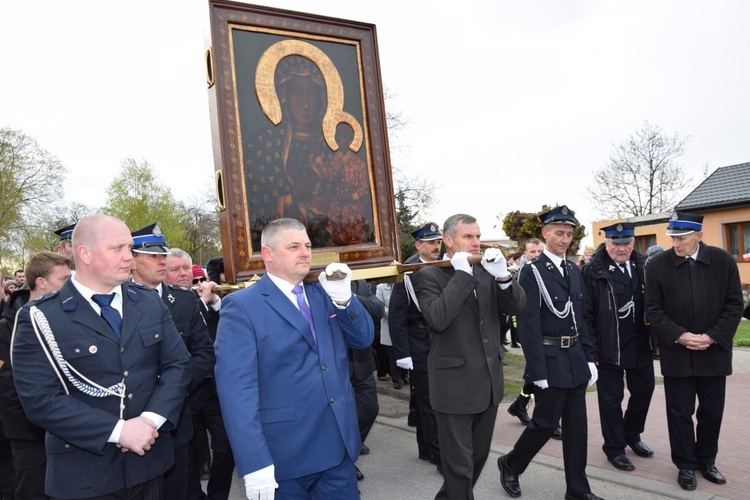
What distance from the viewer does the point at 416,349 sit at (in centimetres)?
598

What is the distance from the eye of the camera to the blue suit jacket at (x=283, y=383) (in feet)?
9.21

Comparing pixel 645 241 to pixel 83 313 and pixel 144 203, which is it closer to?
pixel 83 313

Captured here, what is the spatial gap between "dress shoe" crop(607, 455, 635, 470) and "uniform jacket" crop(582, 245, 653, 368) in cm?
84

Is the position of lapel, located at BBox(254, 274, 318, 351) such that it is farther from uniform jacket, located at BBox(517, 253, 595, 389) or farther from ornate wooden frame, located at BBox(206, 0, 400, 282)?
uniform jacket, located at BBox(517, 253, 595, 389)

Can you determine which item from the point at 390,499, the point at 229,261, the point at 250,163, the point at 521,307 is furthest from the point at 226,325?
the point at 390,499

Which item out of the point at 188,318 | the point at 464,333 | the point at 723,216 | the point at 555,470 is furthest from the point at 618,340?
the point at 723,216

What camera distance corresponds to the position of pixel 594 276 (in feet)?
18.5

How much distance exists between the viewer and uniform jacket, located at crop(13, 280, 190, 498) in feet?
8.75

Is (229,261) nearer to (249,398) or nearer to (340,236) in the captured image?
(340,236)

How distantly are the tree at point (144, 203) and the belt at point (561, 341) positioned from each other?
44.4 meters

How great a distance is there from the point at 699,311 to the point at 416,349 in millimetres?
2596

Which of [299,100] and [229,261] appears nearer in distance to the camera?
[229,261]

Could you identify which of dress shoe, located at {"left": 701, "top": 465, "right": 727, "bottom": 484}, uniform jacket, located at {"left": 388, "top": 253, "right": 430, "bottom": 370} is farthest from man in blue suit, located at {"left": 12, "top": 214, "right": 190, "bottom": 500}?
dress shoe, located at {"left": 701, "top": 465, "right": 727, "bottom": 484}

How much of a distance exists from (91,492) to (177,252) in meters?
3.18
